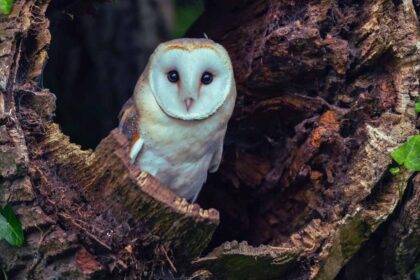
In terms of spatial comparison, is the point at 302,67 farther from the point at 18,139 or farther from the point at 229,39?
the point at 18,139

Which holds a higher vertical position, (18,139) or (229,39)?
(229,39)

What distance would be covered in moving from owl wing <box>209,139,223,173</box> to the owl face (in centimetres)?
32

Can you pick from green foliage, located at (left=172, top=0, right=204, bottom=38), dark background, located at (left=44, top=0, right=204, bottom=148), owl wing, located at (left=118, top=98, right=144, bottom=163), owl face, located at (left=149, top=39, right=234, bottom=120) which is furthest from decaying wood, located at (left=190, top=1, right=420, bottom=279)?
green foliage, located at (left=172, top=0, right=204, bottom=38)

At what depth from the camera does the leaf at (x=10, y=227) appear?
2295mm

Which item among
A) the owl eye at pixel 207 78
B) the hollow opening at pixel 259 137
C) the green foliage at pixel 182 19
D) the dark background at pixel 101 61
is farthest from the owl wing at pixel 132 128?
the green foliage at pixel 182 19

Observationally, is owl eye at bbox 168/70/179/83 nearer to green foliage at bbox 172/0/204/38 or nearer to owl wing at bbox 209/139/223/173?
owl wing at bbox 209/139/223/173

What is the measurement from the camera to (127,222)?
244cm

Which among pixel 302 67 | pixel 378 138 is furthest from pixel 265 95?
pixel 378 138

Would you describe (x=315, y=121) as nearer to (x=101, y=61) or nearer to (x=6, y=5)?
(x=6, y=5)

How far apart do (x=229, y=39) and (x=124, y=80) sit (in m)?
1.71

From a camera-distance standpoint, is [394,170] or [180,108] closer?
[394,170]

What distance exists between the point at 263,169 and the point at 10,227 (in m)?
1.56

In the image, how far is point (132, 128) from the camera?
10.4ft

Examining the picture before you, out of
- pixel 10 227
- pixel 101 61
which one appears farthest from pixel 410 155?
pixel 101 61
